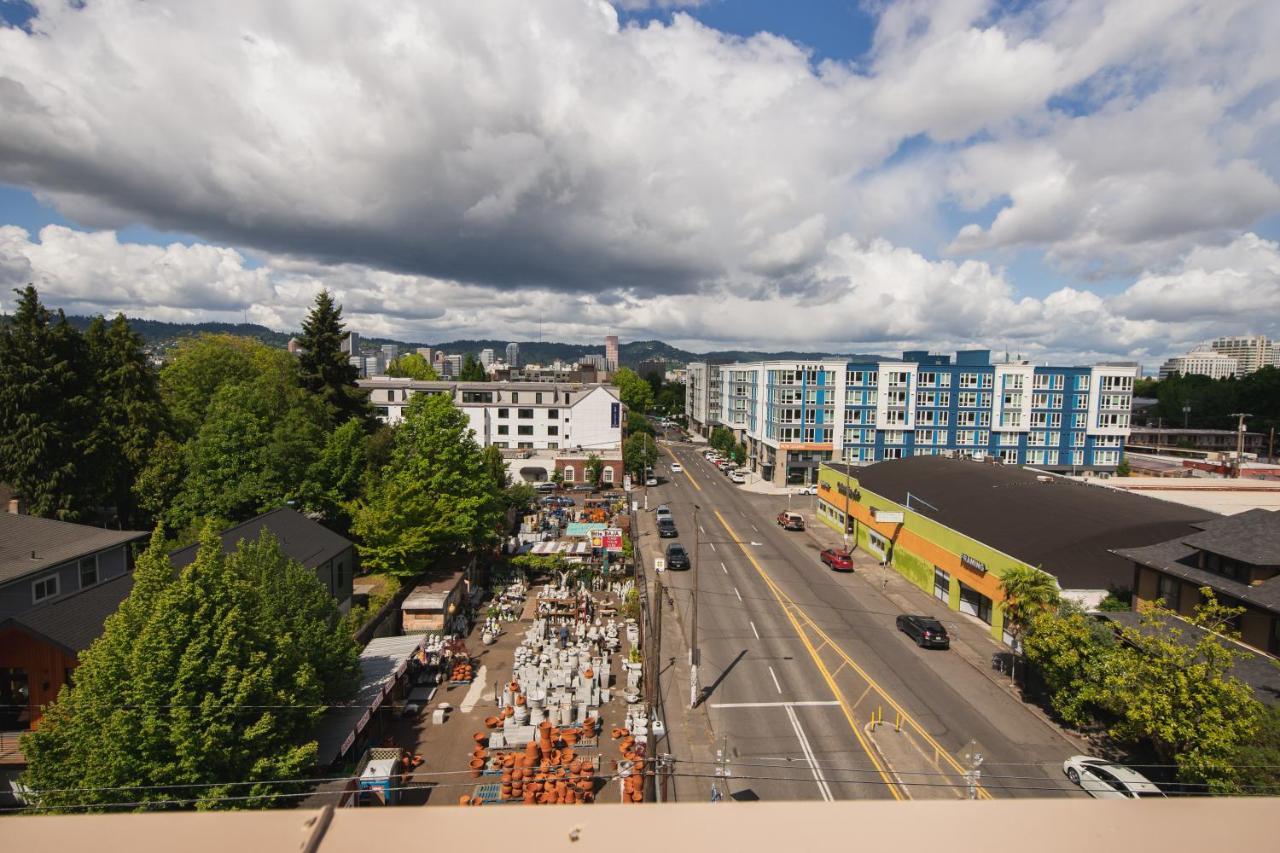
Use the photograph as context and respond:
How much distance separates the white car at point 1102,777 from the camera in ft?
56.6

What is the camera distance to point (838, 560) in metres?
39.8

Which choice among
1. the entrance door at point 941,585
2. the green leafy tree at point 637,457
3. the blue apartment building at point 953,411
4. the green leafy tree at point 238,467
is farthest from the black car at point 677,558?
the blue apartment building at point 953,411

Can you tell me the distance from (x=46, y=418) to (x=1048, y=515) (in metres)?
54.2

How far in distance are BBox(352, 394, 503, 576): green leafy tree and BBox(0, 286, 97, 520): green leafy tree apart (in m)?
15.2

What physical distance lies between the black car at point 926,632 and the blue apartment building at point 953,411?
40.1 meters

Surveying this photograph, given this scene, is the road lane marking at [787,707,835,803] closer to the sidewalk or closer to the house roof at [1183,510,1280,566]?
the sidewalk

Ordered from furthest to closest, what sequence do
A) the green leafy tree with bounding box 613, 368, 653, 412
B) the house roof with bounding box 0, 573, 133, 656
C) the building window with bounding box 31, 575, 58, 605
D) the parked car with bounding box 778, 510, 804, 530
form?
the green leafy tree with bounding box 613, 368, 653, 412, the parked car with bounding box 778, 510, 804, 530, the building window with bounding box 31, 575, 58, 605, the house roof with bounding box 0, 573, 133, 656

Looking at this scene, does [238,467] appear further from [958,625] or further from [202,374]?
[958,625]

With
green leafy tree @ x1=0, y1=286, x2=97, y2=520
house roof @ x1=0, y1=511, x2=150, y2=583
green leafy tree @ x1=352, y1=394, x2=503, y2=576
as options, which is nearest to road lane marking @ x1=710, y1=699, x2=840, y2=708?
green leafy tree @ x1=352, y1=394, x2=503, y2=576

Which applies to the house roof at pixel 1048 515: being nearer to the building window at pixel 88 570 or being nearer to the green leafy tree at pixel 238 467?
the green leafy tree at pixel 238 467

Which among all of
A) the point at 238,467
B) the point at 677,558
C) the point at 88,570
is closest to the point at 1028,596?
the point at 677,558

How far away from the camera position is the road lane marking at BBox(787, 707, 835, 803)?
18125 mm

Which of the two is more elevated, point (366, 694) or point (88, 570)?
point (88, 570)

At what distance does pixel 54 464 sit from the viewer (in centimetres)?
3412
